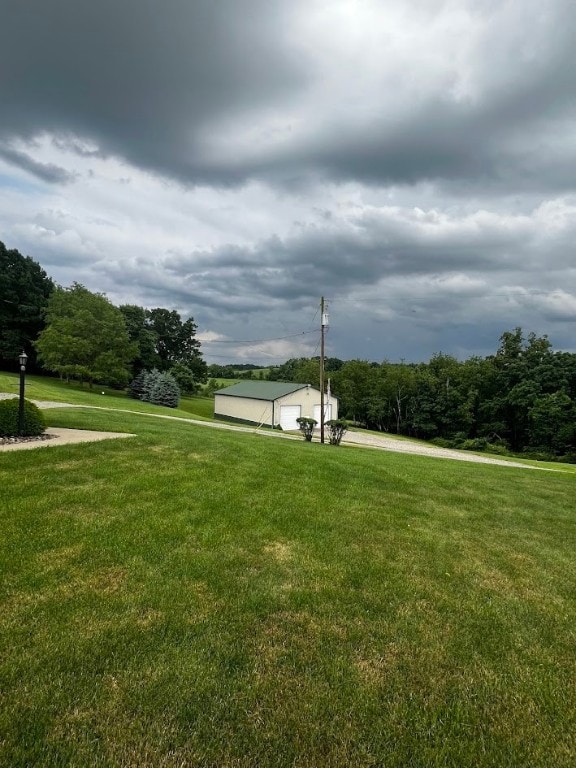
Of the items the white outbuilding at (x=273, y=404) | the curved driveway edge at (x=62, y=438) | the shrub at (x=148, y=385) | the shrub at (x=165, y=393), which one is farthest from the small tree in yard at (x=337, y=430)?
the shrub at (x=148, y=385)

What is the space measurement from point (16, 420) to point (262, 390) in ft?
94.4

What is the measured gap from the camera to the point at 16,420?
933 centimetres

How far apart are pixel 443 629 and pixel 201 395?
62.7m

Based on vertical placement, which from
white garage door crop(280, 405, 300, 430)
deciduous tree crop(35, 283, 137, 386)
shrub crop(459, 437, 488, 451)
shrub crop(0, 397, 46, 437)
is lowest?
shrub crop(459, 437, 488, 451)

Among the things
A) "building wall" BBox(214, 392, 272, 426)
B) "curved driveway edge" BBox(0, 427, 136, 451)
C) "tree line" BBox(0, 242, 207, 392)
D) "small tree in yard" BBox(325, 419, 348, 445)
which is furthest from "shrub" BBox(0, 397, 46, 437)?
"tree line" BBox(0, 242, 207, 392)

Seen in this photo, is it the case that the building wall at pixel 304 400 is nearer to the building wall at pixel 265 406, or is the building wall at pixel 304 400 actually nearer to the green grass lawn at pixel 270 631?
the building wall at pixel 265 406

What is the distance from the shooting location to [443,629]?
3510 millimetres

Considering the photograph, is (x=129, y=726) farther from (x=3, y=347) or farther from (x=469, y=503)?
(x=3, y=347)

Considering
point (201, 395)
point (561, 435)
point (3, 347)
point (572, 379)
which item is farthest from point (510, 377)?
point (3, 347)

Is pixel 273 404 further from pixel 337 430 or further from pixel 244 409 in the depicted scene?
pixel 337 430

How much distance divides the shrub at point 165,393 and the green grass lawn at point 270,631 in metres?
36.4

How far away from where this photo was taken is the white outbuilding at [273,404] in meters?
Answer: 34.5

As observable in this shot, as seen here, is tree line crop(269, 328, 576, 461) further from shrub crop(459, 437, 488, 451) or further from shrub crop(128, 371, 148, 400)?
shrub crop(128, 371, 148, 400)

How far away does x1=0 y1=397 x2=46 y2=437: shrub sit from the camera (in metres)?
9.21
